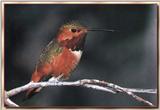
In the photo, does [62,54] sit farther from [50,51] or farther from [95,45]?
[95,45]

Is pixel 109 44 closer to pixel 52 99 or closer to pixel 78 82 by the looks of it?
pixel 78 82

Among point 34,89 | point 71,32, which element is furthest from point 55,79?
point 71,32

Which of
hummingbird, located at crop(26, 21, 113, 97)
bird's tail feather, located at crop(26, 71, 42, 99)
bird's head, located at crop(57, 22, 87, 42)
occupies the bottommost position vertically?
bird's tail feather, located at crop(26, 71, 42, 99)

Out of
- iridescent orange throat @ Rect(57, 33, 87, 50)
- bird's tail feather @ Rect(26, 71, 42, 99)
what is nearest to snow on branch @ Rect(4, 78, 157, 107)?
bird's tail feather @ Rect(26, 71, 42, 99)

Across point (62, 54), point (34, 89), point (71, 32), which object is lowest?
point (34, 89)

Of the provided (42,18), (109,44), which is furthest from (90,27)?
(42,18)

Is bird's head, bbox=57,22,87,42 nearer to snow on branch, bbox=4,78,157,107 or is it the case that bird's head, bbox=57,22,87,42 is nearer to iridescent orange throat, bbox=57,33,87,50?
iridescent orange throat, bbox=57,33,87,50

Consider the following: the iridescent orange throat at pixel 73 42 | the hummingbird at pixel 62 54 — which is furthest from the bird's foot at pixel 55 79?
the iridescent orange throat at pixel 73 42

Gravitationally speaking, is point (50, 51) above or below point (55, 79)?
above
